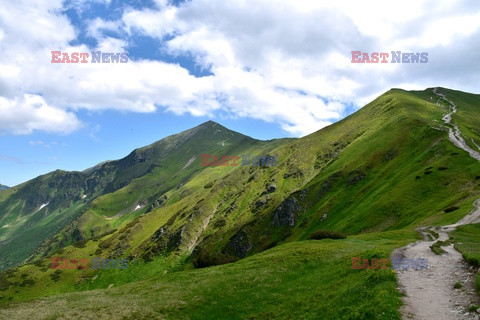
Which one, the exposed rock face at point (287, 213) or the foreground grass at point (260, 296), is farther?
the exposed rock face at point (287, 213)

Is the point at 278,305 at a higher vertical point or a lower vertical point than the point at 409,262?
lower

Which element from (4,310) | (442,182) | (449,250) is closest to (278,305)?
(449,250)

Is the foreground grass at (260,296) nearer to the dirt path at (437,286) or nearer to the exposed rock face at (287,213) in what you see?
the dirt path at (437,286)

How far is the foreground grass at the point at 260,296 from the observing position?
2334cm

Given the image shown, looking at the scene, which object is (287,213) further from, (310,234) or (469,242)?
(469,242)

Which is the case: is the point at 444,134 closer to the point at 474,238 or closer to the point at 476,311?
the point at 474,238

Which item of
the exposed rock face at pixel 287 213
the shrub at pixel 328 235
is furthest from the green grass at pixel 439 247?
the exposed rock face at pixel 287 213

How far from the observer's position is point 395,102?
7402 inches

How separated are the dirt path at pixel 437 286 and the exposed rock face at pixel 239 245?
103 metres

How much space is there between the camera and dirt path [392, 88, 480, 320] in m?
19.2

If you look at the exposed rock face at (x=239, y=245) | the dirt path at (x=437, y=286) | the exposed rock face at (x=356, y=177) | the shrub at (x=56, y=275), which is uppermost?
the exposed rock face at (x=356, y=177)

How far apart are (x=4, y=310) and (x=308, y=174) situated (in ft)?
539

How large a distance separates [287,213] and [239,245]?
26893 millimetres

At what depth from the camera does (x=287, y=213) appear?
137 meters
